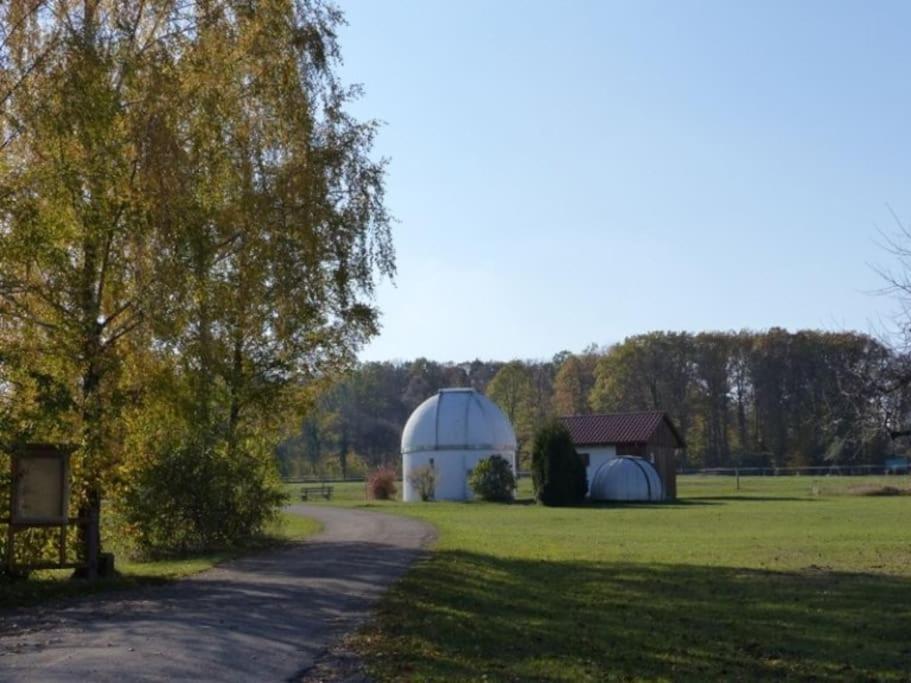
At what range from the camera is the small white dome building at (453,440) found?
75.1m

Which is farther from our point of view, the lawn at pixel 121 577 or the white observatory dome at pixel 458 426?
the white observatory dome at pixel 458 426

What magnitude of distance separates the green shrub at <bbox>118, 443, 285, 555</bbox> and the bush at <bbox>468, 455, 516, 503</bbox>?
38.6 m

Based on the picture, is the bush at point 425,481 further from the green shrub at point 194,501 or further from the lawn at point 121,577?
the green shrub at point 194,501

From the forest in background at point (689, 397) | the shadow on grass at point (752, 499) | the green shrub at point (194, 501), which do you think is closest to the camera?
the green shrub at point (194, 501)

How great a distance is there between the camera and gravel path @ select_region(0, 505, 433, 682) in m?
11.6

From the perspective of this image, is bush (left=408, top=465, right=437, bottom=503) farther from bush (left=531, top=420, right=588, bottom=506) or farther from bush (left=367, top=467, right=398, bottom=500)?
bush (left=531, top=420, right=588, bottom=506)

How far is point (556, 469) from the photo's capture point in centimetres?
6366

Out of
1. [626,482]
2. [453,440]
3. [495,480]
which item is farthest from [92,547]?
[453,440]

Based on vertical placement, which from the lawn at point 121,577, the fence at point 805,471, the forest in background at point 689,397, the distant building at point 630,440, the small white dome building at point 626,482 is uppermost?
the forest in background at point 689,397

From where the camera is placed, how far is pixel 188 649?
12.7 metres

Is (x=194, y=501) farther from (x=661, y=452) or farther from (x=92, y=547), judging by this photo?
(x=661, y=452)

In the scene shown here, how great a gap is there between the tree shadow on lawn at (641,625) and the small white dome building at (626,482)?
44.3 metres

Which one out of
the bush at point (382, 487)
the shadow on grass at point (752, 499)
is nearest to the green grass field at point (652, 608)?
the shadow on grass at point (752, 499)

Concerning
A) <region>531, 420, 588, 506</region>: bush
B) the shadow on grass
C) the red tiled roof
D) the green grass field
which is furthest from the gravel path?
the red tiled roof
